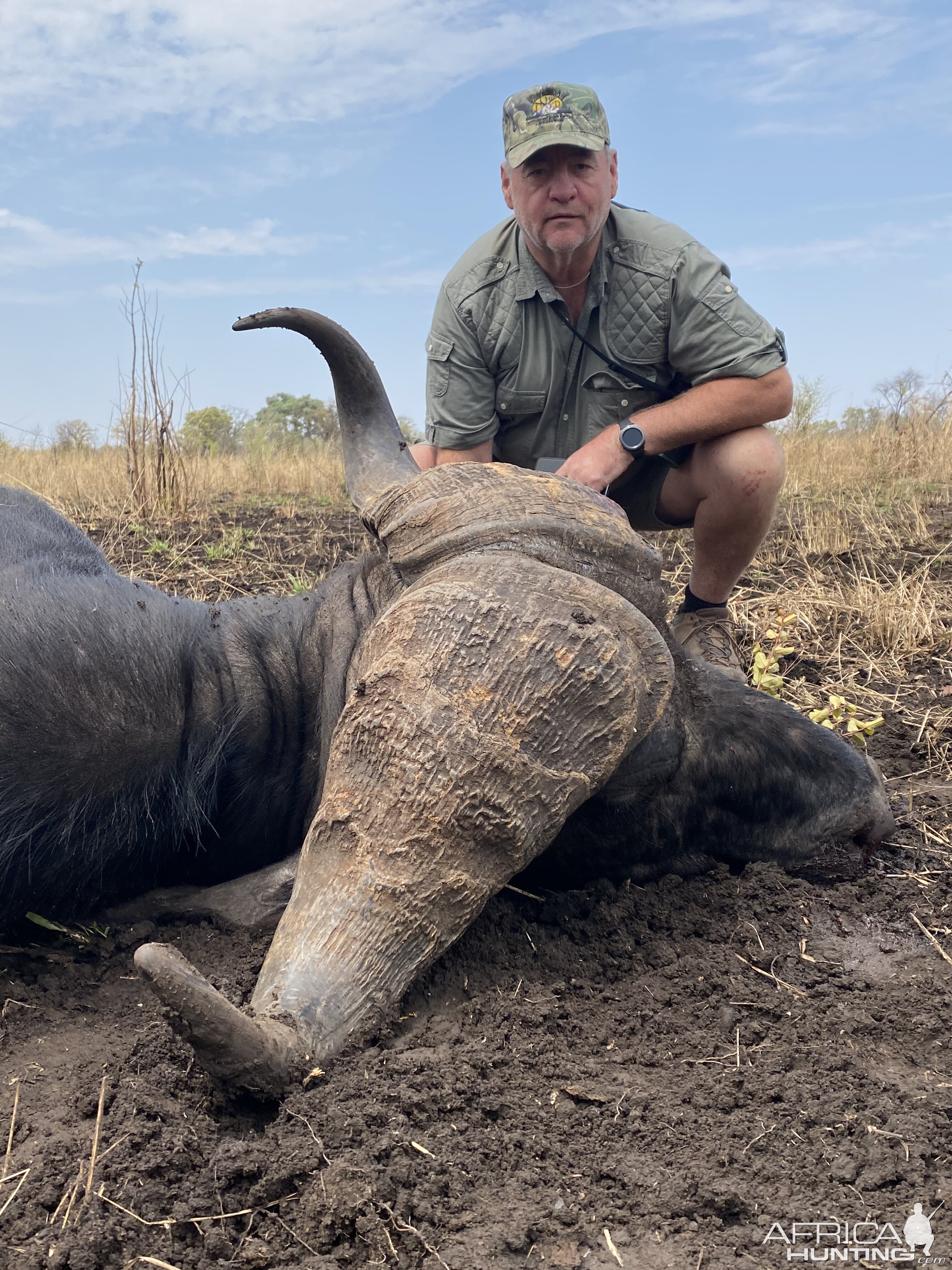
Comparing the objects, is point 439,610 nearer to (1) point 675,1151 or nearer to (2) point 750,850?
(1) point 675,1151

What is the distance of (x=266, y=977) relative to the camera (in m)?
1.75

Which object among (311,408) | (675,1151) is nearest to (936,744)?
(675,1151)

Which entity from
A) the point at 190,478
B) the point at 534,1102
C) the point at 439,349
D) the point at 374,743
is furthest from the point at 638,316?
the point at 190,478

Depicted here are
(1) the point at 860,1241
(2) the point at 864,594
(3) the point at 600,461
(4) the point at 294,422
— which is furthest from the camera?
(4) the point at 294,422

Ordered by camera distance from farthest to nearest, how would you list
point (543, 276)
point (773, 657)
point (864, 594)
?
point (864, 594), point (543, 276), point (773, 657)

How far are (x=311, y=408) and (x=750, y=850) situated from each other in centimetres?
2112

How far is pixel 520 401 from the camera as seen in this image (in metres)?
4.88

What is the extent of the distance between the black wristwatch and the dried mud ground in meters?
1.93

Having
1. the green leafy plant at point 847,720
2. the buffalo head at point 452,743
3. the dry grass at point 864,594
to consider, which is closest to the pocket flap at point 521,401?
the dry grass at point 864,594

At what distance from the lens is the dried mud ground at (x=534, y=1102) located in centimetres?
149

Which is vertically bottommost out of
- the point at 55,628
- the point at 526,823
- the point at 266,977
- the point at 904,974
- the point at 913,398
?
the point at 904,974

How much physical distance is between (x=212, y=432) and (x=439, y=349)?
13.8 metres

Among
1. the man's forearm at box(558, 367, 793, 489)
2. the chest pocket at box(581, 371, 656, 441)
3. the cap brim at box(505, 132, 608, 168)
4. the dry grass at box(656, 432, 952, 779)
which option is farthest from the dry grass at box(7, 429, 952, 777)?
the cap brim at box(505, 132, 608, 168)

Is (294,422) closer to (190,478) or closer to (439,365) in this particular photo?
(190,478)
